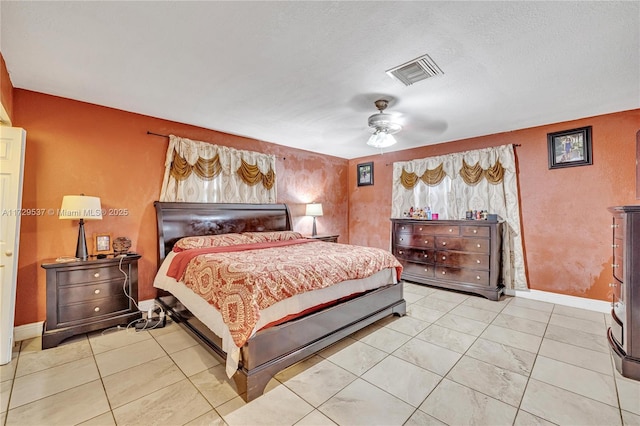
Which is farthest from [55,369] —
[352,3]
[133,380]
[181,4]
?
[352,3]

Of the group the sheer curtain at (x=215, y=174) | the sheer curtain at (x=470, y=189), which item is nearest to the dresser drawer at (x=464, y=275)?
the sheer curtain at (x=470, y=189)

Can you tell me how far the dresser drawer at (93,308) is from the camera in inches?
105

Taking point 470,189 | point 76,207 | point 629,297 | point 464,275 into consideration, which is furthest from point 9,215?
point 470,189

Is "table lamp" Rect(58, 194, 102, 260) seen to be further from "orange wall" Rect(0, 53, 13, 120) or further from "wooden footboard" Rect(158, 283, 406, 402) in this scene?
"wooden footboard" Rect(158, 283, 406, 402)

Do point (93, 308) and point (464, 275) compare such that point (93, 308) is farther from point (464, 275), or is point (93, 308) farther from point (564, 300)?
point (564, 300)

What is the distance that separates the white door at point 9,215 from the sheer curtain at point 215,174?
4.37 feet

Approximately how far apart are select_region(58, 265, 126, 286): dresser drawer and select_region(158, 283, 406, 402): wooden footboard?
65cm

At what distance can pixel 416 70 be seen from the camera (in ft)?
7.88

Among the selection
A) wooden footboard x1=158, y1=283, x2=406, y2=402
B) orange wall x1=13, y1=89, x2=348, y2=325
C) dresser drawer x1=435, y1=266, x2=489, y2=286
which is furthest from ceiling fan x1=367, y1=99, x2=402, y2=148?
orange wall x1=13, y1=89, x2=348, y2=325

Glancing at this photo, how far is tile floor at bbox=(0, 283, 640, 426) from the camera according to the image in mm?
1727

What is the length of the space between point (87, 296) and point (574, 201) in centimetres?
597

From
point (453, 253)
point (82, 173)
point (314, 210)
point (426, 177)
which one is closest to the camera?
point (82, 173)

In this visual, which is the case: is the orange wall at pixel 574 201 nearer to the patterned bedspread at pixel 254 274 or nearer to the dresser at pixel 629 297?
the dresser at pixel 629 297

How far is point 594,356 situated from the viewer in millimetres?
2418
